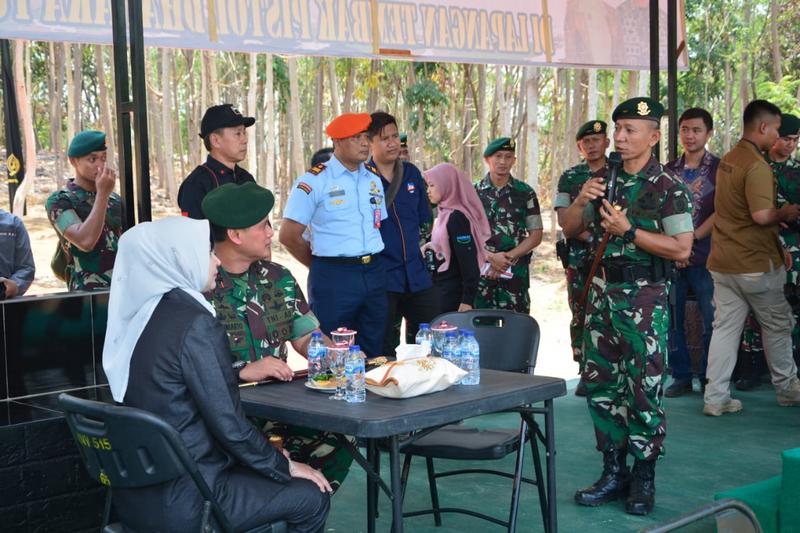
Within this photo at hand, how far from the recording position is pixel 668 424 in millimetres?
5562

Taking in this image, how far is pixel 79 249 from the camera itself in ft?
Result: 16.2

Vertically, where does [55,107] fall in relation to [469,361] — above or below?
above

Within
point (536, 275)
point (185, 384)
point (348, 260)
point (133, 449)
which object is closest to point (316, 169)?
point (348, 260)

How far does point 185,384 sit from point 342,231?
8.07 feet

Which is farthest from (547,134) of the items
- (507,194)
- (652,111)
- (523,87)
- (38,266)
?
(652,111)

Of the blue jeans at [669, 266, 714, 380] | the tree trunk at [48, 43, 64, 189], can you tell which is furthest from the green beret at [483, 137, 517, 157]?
the tree trunk at [48, 43, 64, 189]

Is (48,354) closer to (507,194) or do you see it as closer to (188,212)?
(188,212)

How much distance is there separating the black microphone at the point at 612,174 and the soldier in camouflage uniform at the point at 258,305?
4.71ft

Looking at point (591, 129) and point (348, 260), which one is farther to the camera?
point (591, 129)

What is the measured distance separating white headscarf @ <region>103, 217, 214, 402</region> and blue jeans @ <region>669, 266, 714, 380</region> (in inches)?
169

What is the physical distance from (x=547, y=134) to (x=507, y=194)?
25238 mm

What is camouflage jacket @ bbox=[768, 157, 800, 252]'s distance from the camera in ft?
20.4

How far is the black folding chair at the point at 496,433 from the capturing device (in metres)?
3.30

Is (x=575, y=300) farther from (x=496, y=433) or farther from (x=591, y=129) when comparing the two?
(x=496, y=433)
